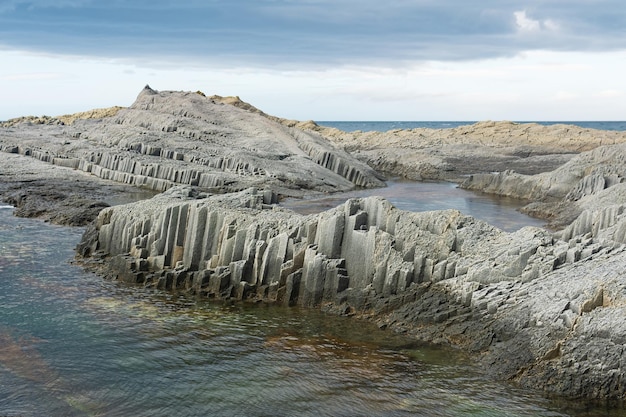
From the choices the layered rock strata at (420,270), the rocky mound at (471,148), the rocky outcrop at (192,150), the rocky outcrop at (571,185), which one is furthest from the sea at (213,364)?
the rocky mound at (471,148)

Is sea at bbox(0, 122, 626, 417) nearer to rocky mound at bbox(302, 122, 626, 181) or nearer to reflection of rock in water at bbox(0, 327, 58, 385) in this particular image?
reflection of rock in water at bbox(0, 327, 58, 385)

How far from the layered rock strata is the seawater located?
82cm

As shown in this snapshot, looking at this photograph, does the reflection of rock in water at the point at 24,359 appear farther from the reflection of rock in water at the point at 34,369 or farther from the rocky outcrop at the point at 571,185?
the rocky outcrop at the point at 571,185

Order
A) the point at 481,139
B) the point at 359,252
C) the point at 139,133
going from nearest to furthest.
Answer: the point at 359,252
the point at 139,133
the point at 481,139

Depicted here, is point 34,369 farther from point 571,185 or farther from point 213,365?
point 571,185

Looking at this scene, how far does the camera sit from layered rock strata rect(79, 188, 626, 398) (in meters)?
17.1

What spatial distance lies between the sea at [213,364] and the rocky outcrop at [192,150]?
98.0ft

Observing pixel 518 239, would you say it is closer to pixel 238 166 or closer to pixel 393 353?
pixel 393 353

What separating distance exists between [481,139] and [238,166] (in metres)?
58.1

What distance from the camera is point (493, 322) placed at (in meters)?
19.2

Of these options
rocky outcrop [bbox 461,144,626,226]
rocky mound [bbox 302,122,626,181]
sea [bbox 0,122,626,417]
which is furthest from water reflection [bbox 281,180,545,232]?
sea [bbox 0,122,626,417]

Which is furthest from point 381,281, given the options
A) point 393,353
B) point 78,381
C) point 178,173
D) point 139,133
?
point 139,133

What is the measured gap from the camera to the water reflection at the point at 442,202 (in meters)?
44.1

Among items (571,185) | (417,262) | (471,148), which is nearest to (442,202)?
(571,185)
